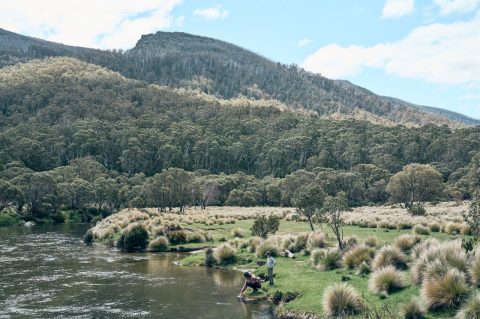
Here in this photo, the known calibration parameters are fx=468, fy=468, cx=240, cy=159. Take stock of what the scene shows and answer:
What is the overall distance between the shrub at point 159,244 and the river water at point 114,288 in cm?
269

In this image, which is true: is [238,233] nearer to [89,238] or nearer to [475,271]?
[89,238]

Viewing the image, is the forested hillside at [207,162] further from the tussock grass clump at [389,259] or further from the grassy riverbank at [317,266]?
the tussock grass clump at [389,259]

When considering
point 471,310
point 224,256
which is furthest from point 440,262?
point 224,256

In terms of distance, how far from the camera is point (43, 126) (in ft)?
603

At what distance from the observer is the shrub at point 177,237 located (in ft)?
147

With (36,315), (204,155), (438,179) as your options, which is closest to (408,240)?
(36,315)

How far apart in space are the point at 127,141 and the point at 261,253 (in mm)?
147739

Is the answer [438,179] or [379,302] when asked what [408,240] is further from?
[438,179]

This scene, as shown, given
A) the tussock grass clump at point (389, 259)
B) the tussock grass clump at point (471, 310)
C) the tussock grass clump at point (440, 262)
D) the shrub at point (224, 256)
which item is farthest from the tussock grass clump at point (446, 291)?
the shrub at point (224, 256)

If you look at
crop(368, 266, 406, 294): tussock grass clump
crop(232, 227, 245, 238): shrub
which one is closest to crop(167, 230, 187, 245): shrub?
crop(232, 227, 245, 238): shrub

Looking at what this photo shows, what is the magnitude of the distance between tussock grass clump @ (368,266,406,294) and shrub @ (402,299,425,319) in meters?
2.77

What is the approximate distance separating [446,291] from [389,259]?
6.32 m

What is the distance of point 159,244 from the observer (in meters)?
43.2

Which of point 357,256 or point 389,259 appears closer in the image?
point 389,259
